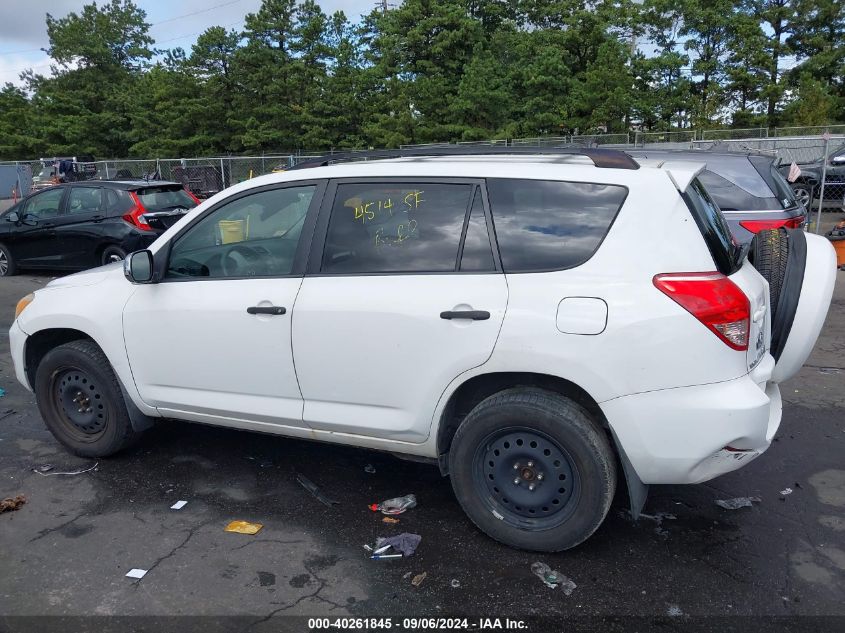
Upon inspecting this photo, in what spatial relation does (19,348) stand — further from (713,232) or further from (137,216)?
(137,216)

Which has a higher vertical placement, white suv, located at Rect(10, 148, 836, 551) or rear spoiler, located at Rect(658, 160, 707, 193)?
rear spoiler, located at Rect(658, 160, 707, 193)

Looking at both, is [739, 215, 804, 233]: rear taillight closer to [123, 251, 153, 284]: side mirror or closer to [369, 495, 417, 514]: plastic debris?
[369, 495, 417, 514]: plastic debris

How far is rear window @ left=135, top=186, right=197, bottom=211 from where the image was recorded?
11305mm

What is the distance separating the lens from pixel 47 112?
46.9 metres

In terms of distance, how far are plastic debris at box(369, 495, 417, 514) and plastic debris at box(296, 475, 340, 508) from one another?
0.24 m

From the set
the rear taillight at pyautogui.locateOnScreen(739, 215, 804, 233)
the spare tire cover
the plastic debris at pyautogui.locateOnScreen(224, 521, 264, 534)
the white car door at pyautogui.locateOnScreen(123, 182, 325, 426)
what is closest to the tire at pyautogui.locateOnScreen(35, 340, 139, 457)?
the white car door at pyautogui.locateOnScreen(123, 182, 325, 426)

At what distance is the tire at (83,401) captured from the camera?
4375 millimetres

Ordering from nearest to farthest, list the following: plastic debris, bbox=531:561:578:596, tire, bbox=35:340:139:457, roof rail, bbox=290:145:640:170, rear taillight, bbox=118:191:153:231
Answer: plastic debris, bbox=531:561:578:596 → roof rail, bbox=290:145:640:170 → tire, bbox=35:340:139:457 → rear taillight, bbox=118:191:153:231

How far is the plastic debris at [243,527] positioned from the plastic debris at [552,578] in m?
1.46

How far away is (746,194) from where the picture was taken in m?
7.76

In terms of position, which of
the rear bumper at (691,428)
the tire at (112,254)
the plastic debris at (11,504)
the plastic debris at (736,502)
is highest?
the tire at (112,254)

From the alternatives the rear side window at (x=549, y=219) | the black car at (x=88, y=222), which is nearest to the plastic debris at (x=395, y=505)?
the rear side window at (x=549, y=219)

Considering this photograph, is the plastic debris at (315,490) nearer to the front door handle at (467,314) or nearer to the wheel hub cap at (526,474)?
the wheel hub cap at (526,474)

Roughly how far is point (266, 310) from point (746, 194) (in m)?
6.14
